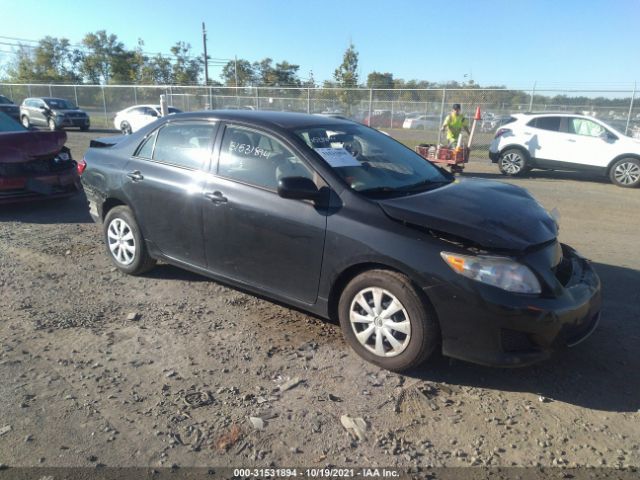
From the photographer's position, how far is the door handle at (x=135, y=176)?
14.6 ft

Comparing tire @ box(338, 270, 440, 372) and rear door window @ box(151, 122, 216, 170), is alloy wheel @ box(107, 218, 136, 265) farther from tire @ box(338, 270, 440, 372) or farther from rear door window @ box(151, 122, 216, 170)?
tire @ box(338, 270, 440, 372)

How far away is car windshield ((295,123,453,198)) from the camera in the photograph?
351 centimetres

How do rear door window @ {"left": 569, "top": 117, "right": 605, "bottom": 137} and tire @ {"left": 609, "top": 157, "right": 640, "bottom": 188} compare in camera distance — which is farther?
rear door window @ {"left": 569, "top": 117, "right": 605, "bottom": 137}

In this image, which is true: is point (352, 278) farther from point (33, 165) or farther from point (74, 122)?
point (74, 122)

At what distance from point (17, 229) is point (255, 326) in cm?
454

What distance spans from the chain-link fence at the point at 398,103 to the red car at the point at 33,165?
519 inches

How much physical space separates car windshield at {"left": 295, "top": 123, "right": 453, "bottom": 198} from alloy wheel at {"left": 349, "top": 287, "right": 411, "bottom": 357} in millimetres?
734

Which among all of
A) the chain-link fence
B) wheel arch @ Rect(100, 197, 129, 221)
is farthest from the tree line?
wheel arch @ Rect(100, 197, 129, 221)

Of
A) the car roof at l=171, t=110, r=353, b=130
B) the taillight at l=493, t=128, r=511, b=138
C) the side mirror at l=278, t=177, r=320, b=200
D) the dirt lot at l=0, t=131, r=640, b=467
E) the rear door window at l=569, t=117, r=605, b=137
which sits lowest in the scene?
the dirt lot at l=0, t=131, r=640, b=467

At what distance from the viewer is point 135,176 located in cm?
448

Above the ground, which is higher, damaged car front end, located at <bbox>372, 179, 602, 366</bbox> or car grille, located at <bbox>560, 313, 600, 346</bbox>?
damaged car front end, located at <bbox>372, 179, 602, 366</bbox>

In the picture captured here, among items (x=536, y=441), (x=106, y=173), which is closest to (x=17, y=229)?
(x=106, y=173)

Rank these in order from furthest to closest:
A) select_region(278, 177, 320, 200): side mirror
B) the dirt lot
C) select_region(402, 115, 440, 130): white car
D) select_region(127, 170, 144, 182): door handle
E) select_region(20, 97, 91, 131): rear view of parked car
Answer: select_region(20, 97, 91, 131): rear view of parked car, select_region(402, 115, 440, 130): white car, select_region(127, 170, 144, 182): door handle, select_region(278, 177, 320, 200): side mirror, the dirt lot

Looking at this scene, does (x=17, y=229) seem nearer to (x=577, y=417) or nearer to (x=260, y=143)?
(x=260, y=143)
